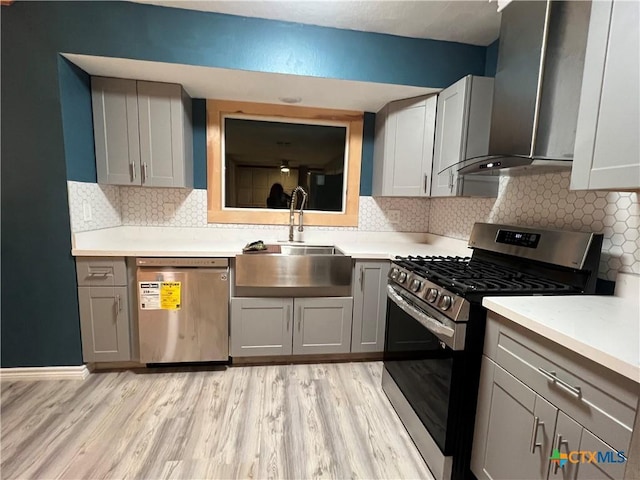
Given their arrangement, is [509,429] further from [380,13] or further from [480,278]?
[380,13]

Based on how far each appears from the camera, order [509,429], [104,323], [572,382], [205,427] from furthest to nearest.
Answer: [104,323]
[205,427]
[509,429]
[572,382]

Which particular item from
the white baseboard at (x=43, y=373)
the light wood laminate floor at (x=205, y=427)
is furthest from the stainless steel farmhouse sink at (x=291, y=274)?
the white baseboard at (x=43, y=373)

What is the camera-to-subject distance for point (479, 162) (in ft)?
5.10

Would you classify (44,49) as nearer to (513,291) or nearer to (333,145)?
(333,145)

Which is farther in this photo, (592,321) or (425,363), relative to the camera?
(425,363)

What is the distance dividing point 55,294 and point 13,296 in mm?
256

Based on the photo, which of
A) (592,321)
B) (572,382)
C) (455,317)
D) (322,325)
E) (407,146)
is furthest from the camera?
(407,146)

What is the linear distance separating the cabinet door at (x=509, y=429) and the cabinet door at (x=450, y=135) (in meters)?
1.34

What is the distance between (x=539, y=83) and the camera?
4.68 feet

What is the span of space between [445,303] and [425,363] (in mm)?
394

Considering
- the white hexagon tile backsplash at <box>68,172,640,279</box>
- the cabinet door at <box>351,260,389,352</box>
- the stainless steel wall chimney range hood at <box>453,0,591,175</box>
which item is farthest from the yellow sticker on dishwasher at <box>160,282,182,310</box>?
the stainless steel wall chimney range hood at <box>453,0,591,175</box>

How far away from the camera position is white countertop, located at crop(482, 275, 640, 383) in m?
0.81

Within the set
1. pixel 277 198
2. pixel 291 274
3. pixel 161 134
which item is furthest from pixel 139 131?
pixel 291 274

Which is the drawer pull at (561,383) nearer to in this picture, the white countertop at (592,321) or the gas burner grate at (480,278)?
the white countertop at (592,321)
